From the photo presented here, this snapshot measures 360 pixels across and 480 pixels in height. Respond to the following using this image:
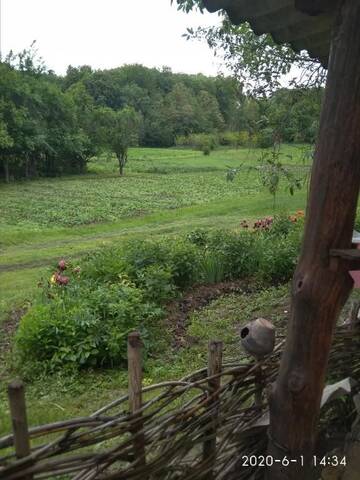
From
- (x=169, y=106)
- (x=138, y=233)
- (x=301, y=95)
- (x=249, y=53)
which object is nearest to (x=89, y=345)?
(x=301, y=95)

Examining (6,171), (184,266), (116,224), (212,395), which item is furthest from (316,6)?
(6,171)

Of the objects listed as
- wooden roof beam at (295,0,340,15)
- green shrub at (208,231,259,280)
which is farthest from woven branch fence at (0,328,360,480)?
green shrub at (208,231,259,280)

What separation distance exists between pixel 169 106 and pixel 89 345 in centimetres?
6469

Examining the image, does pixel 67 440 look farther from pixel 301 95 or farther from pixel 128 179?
pixel 128 179

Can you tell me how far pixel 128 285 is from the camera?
18.2 feet

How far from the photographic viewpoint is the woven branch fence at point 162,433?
5.10 feet

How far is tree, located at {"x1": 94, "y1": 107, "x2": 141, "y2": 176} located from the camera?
3219 centimetres

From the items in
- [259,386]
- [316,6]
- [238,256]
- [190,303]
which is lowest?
[190,303]

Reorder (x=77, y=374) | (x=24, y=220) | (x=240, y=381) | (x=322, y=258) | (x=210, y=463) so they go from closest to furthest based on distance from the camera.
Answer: (x=322, y=258) → (x=210, y=463) → (x=240, y=381) → (x=77, y=374) → (x=24, y=220)

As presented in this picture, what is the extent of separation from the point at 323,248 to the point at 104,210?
1588 cm

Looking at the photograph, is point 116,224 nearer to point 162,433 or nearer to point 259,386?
point 259,386

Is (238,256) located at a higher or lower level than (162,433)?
lower

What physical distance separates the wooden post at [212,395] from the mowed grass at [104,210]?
3.04 metres

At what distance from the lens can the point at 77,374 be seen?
432 centimetres
